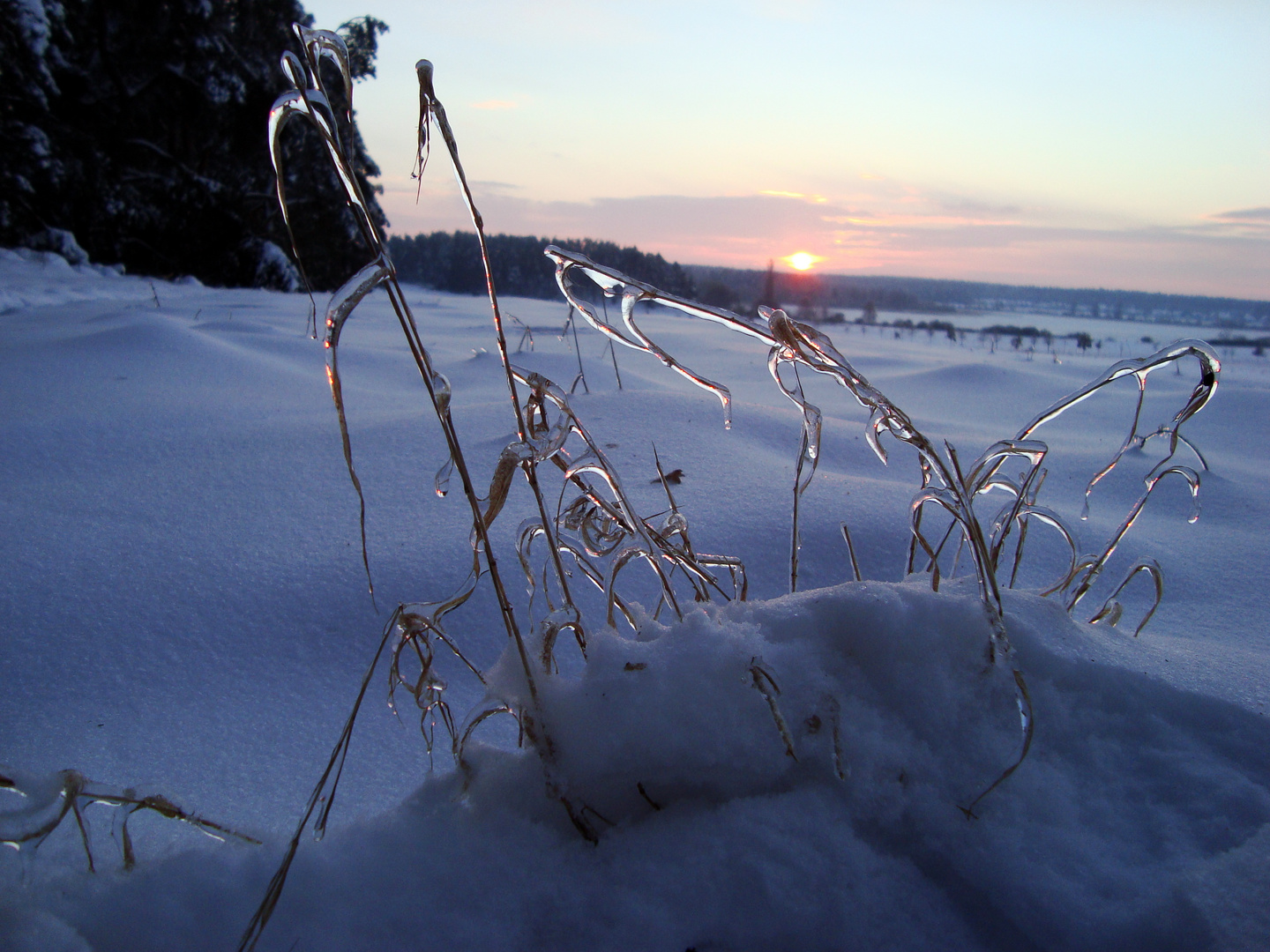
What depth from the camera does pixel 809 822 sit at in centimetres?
55

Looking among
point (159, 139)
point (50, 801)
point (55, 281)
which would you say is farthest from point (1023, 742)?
point (159, 139)

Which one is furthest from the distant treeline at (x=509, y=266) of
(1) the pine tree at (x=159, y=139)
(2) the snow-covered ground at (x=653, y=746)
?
(2) the snow-covered ground at (x=653, y=746)

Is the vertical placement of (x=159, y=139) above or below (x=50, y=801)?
above

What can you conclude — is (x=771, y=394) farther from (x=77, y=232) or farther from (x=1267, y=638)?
(x=77, y=232)

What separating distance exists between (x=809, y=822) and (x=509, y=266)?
17914mm

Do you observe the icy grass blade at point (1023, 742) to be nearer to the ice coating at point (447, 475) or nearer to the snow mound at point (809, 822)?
the snow mound at point (809, 822)

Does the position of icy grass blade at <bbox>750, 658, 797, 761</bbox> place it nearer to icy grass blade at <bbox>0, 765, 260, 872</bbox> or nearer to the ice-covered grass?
the ice-covered grass

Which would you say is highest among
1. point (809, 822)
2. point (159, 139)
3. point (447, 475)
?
point (159, 139)

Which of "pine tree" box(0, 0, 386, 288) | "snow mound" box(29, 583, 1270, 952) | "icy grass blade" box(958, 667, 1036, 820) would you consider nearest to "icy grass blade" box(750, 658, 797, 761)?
"snow mound" box(29, 583, 1270, 952)

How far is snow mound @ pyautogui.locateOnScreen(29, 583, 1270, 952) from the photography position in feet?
1.66

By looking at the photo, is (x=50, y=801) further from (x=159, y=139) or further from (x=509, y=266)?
(x=509, y=266)

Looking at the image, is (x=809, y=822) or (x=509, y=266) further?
(x=509, y=266)

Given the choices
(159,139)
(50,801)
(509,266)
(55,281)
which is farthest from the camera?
(509,266)

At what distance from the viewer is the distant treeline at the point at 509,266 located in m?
15.5
